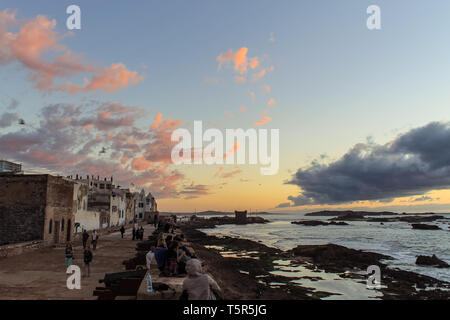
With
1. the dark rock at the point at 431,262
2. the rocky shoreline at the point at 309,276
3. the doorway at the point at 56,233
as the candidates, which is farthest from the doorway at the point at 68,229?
the dark rock at the point at 431,262

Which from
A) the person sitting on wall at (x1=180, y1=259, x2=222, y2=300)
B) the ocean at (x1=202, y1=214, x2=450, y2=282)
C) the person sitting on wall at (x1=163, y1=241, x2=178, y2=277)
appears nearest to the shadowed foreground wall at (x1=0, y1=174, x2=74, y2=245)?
the person sitting on wall at (x1=163, y1=241, x2=178, y2=277)

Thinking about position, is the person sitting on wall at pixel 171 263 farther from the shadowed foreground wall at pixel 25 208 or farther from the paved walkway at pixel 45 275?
the shadowed foreground wall at pixel 25 208

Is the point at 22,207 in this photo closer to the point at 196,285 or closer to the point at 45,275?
the point at 45,275

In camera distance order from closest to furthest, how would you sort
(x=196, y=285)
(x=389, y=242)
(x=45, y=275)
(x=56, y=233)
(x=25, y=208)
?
(x=196, y=285)
(x=45, y=275)
(x=25, y=208)
(x=56, y=233)
(x=389, y=242)

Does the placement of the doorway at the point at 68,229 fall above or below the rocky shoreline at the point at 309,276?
above

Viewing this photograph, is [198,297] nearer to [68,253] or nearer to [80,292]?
[80,292]

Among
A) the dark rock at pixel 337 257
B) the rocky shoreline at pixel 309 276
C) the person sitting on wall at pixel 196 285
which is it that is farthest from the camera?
the dark rock at pixel 337 257

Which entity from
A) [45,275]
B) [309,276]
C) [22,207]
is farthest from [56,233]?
[309,276]

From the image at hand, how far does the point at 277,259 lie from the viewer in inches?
1241

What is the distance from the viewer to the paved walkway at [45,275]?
1136 centimetres

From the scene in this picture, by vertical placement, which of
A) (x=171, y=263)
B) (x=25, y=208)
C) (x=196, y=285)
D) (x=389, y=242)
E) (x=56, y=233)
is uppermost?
(x=25, y=208)

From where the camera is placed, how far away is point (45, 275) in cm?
1455
